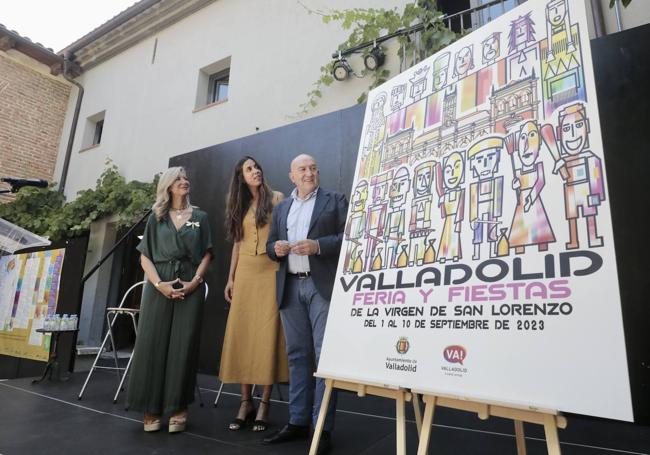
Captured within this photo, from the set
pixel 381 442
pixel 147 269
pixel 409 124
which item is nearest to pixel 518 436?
pixel 381 442

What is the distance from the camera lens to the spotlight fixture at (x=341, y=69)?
404 cm

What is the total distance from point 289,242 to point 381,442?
1.04m

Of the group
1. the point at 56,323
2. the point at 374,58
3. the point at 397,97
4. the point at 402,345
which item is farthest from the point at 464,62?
the point at 56,323

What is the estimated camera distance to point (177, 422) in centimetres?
210

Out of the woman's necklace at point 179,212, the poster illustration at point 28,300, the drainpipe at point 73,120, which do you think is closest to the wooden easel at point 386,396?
the woman's necklace at point 179,212

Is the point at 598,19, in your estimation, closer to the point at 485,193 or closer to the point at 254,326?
the point at 485,193

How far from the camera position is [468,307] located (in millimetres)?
1244

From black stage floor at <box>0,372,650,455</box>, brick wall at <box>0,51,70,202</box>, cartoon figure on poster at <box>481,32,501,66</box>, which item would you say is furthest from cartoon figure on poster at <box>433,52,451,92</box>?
brick wall at <box>0,51,70,202</box>

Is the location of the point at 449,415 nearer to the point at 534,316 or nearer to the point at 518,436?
the point at 518,436

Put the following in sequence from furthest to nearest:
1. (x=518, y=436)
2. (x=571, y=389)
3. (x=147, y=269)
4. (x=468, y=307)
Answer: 1. (x=147, y=269)
2. (x=518, y=436)
3. (x=468, y=307)
4. (x=571, y=389)

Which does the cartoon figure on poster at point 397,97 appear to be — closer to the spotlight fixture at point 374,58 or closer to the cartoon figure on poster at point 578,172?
the cartoon figure on poster at point 578,172

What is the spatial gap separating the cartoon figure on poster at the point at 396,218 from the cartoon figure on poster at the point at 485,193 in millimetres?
270

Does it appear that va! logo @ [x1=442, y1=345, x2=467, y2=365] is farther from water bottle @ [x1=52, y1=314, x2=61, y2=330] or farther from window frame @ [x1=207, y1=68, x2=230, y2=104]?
window frame @ [x1=207, y1=68, x2=230, y2=104]

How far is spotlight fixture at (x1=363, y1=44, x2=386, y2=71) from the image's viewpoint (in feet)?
12.7
